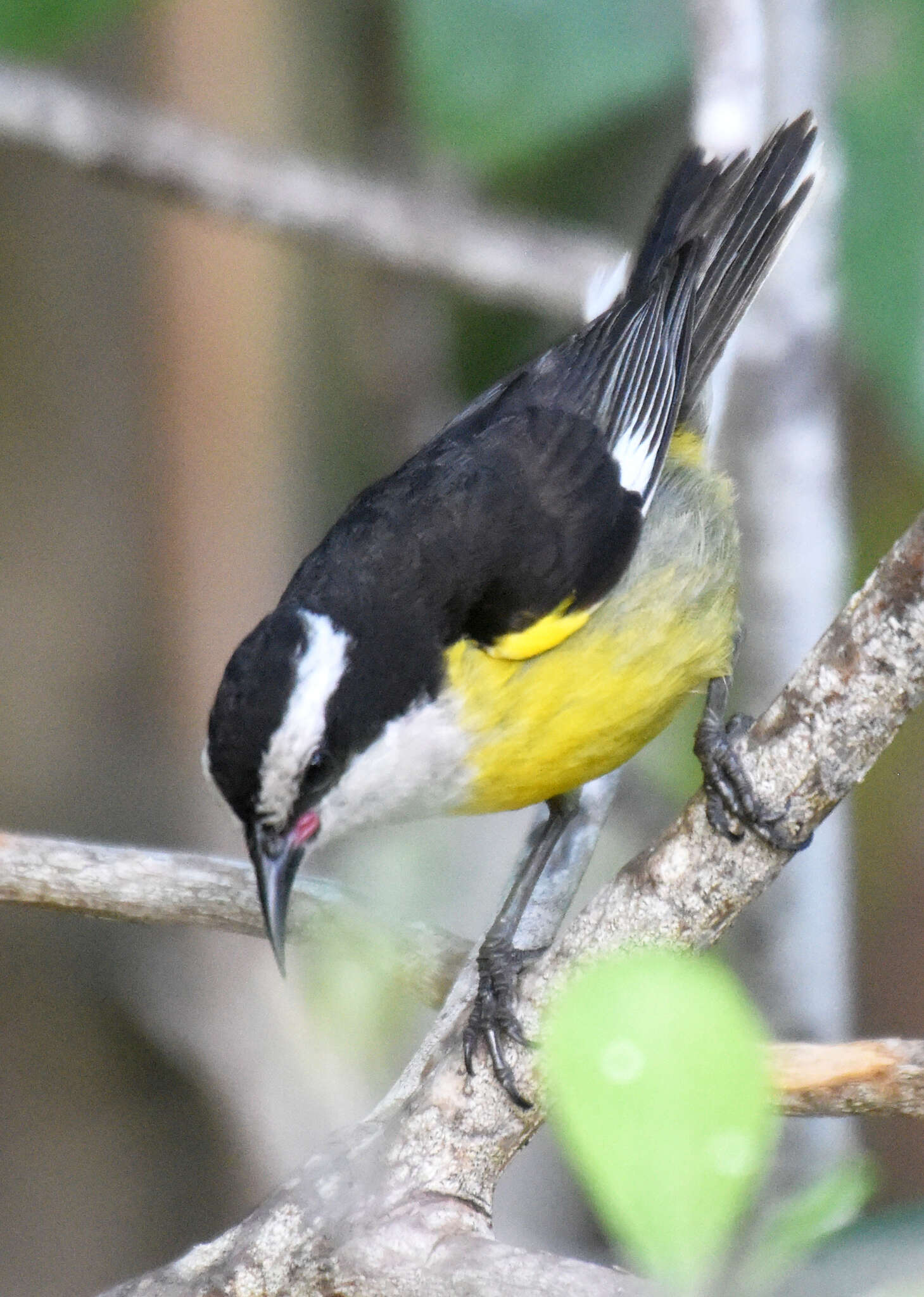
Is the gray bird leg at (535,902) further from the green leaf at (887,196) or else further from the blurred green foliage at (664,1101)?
the blurred green foliage at (664,1101)

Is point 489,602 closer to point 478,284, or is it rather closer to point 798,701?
point 798,701

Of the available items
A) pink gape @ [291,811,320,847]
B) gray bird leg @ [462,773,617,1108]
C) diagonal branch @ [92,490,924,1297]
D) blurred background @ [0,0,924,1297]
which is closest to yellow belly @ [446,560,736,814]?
gray bird leg @ [462,773,617,1108]

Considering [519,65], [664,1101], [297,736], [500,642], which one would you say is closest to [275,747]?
[297,736]

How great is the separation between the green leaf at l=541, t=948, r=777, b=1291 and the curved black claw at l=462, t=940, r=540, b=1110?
2.83 ft

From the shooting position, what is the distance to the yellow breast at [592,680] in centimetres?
175

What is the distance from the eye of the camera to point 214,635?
10.2 feet

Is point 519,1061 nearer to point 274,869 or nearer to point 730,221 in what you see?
point 274,869

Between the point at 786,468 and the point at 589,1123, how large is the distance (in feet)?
6.31

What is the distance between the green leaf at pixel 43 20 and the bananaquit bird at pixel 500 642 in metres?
0.90

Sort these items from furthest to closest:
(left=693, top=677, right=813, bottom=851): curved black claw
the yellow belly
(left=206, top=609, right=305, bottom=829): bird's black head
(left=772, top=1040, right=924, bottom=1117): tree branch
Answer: the yellow belly
(left=206, top=609, right=305, bottom=829): bird's black head
(left=693, top=677, right=813, bottom=851): curved black claw
(left=772, top=1040, right=924, bottom=1117): tree branch

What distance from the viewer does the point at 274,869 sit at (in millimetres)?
1602

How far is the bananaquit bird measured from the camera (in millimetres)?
1602

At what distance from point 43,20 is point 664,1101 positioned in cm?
222

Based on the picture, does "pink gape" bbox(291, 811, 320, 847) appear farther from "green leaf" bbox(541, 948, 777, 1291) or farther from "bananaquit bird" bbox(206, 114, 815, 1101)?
"green leaf" bbox(541, 948, 777, 1291)
